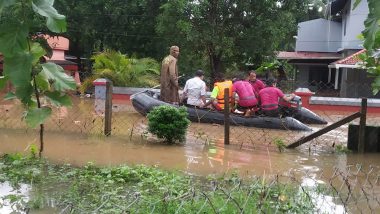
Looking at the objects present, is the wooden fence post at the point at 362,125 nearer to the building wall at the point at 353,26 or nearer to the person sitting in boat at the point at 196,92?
the person sitting in boat at the point at 196,92

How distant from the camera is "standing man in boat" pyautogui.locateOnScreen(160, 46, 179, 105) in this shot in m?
13.3

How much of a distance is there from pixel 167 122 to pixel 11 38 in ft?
22.8

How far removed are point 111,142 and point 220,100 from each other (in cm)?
399

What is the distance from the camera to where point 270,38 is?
76.5ft

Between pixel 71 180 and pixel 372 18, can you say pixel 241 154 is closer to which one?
pixel 71 180

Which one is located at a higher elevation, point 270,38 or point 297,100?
point 270,38

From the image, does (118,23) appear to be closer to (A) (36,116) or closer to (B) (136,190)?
(B) (136,190)

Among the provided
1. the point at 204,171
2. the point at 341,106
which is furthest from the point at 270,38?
the point at 204,171

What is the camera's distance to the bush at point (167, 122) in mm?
9422

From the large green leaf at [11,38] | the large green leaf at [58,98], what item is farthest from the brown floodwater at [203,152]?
the large green leaf at [11,38]

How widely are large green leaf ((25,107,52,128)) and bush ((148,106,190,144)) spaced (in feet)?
19.7

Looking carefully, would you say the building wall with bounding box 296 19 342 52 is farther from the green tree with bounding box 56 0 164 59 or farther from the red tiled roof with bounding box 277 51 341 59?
the green tree with bounding box 56 0 164 59

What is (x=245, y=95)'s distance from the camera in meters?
12.6

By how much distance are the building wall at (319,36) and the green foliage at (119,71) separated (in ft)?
48.0
